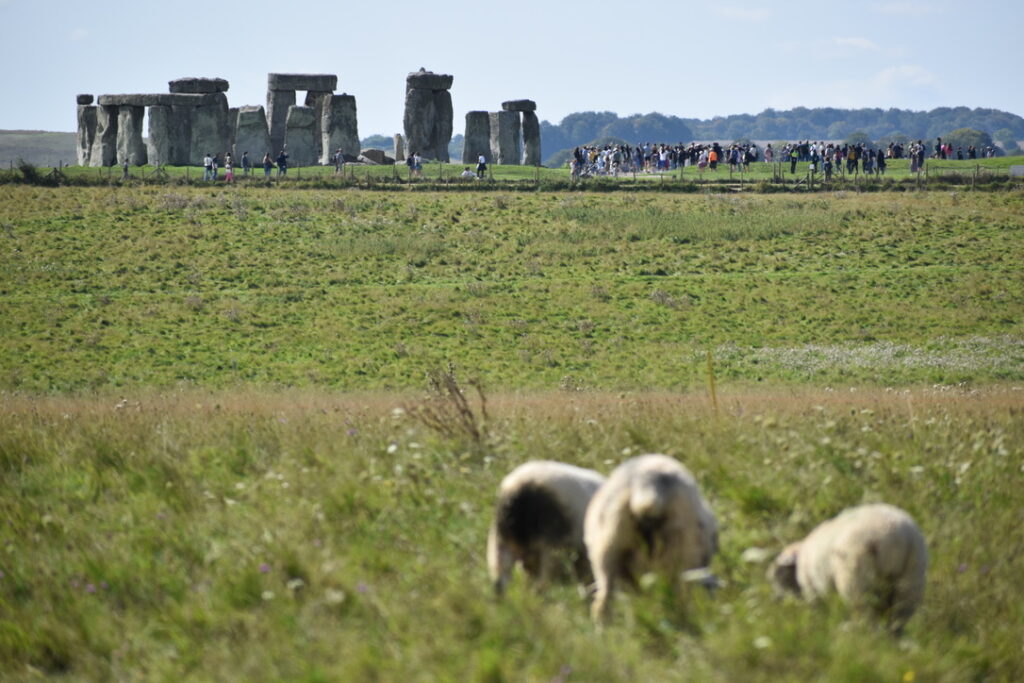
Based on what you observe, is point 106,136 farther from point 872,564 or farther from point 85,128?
point 872,564

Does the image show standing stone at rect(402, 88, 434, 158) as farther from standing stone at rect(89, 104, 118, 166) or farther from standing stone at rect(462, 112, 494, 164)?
standing stone at rect(89, 104, 118, 166)

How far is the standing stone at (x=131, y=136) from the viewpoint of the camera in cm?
6500

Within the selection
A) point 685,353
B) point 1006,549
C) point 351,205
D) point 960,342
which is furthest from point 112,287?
point 1006,549

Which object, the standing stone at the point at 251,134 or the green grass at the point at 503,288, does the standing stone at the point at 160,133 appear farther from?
the green grass at the point at 503,288

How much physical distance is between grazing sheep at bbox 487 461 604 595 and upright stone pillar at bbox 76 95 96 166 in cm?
6727

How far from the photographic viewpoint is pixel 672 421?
12.6m

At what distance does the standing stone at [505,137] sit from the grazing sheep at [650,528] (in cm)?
6317

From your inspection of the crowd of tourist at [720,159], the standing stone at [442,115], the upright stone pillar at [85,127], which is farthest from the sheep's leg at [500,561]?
the upright stone pillar at [85,127]

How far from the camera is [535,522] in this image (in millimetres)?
8328

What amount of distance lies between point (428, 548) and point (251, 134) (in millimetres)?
58882

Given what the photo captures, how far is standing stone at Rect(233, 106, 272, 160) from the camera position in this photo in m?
65.1

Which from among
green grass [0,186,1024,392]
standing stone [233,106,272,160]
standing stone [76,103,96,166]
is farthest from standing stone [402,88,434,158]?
standing stone [76,103,96,166]

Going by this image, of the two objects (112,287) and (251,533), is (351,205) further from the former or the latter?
(251,533)

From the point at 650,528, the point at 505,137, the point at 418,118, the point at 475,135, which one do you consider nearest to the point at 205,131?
the point at 418,118
